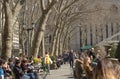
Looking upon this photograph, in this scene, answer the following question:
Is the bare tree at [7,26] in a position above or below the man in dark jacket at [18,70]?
above

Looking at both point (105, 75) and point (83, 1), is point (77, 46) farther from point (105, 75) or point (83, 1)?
point (105, 75)

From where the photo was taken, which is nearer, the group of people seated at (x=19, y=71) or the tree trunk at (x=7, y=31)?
the group of people seated at (x=19, y=71)

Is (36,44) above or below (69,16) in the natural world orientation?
below

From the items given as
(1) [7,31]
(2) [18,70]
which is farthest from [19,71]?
(1) [7,31]

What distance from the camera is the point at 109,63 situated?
360 cm

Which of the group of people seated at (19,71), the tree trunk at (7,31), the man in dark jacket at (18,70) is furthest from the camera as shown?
the tree trunk at (7,31)

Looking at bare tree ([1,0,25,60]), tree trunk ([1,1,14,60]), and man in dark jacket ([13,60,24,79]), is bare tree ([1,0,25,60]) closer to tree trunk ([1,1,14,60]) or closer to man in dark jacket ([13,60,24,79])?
tree trunk ([1,1,14,60])

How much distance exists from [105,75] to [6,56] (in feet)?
60.4

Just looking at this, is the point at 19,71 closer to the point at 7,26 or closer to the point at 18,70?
the point at 18,70

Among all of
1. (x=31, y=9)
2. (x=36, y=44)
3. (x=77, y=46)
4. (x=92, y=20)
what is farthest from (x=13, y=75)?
(x=77, y=46)

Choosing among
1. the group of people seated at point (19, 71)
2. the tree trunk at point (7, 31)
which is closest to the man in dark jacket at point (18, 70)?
the group of people seated at point (19, 71)

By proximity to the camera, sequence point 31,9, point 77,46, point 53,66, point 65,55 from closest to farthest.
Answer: point 53,66, point 31,9, point 65,55, point 77,46

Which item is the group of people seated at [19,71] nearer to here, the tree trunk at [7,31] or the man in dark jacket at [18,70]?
the man in dark jacket at [18,70]

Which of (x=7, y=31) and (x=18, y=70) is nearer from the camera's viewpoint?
(x=18, y=70)
